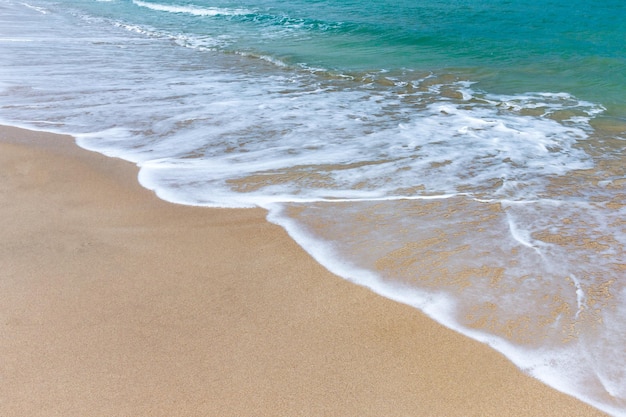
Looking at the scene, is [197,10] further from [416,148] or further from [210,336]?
[210,336]

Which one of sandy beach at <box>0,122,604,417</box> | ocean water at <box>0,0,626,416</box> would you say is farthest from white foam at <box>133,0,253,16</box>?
sandy beach at <box>0,122,604,417</box>

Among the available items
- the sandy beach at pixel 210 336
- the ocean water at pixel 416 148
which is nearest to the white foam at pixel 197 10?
the ocean water at pixel 416 148

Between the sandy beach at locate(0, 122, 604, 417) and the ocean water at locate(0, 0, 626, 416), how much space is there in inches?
10.1

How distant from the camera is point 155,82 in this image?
1076cm

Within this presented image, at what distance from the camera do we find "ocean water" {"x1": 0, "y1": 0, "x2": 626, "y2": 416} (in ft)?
12.3

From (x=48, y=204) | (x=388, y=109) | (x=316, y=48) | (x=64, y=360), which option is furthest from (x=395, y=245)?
(x=316, y=48)

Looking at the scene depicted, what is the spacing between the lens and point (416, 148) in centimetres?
683

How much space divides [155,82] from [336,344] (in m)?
8.74

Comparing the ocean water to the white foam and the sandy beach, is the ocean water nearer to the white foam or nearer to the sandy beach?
the sandy beach

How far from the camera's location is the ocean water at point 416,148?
376cm

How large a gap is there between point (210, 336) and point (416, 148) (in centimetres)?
424

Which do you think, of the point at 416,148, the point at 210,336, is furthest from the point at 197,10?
the point at 210,336

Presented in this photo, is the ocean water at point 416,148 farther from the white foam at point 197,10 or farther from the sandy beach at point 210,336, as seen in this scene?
the white foam at point 197,10

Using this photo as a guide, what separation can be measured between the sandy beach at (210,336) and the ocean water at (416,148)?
0.26 metres
